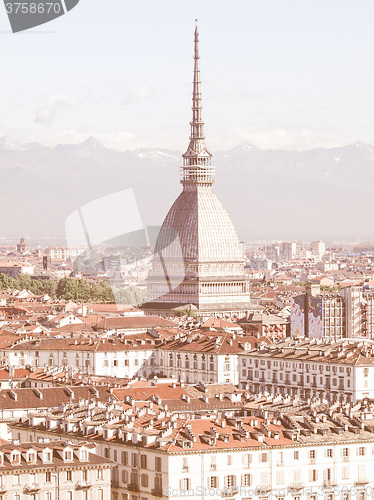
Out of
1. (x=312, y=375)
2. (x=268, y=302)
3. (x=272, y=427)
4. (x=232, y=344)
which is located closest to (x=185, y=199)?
(x=268, y=302)

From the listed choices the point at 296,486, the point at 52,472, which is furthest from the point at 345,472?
the point at 52,472

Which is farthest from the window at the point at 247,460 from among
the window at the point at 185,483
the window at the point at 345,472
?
the window at the point at 345,472

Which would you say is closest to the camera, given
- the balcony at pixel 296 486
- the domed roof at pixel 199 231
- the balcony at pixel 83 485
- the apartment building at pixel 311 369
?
the balcony at pixel 83 485

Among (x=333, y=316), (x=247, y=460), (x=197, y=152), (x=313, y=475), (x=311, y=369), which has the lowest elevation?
(x=313, y=475)

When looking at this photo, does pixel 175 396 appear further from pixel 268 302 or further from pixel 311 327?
pixel 268 302

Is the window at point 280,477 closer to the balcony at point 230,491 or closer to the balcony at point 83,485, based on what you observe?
the balcony at point 230,491

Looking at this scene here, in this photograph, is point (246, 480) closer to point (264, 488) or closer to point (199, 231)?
point (264, 488)
